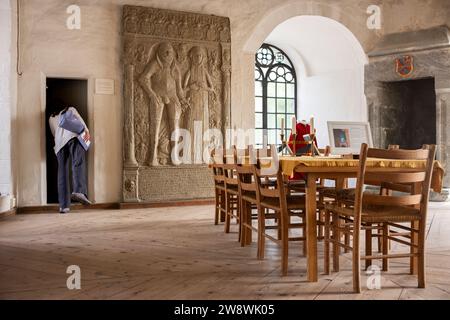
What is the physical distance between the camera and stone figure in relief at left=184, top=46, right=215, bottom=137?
7.89 m

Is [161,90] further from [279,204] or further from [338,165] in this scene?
[338,165]

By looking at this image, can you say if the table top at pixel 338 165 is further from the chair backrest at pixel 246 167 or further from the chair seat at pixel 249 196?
the chair seat at pixel 249 196

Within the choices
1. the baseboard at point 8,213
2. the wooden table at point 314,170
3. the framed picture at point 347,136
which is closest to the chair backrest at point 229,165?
the framed picture at point 347,136

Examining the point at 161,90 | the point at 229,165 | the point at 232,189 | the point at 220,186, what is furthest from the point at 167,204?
the point at 229,165

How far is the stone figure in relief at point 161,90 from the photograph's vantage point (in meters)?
7.59

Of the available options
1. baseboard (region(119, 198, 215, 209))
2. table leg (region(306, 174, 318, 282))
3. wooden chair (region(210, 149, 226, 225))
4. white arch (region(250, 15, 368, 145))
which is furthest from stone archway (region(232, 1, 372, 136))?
table leg (region(306, 174, 318, 282))

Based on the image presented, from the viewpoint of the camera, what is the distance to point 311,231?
10.9 feet

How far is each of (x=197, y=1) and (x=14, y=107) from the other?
3.27 metres

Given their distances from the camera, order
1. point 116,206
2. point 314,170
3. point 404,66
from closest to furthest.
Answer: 1. point 314,170
2. point 116,206
3. point 404,66

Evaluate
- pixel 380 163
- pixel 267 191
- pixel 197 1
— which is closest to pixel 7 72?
pixel 197 1

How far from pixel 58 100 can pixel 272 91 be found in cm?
484

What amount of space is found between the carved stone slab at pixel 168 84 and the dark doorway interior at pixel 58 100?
0.97 meters

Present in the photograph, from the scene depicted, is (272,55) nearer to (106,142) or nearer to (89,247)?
(106,142)

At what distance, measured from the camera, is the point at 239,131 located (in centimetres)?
837
